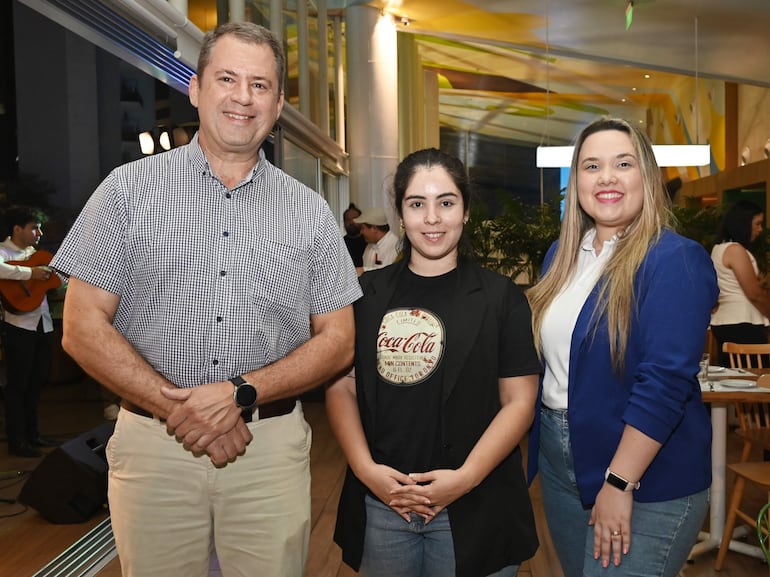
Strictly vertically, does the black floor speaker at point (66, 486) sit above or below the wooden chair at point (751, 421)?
below

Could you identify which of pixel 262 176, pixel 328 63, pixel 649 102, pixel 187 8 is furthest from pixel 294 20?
pixel 649 102

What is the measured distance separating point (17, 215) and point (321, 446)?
2.92 meters

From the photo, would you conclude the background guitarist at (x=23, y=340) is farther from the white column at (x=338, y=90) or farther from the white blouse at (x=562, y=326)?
the white column at (x=338, y=90)

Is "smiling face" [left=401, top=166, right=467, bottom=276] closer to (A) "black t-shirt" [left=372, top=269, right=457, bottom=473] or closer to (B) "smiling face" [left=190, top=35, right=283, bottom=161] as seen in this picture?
(A) "black t-shirt" [left=372, top=269, right=457, bottom=473]

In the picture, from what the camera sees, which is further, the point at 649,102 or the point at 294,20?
the point at 649,102

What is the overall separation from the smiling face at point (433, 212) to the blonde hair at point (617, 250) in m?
0.31

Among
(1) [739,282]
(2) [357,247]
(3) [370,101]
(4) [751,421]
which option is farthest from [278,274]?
(3) [370,101]

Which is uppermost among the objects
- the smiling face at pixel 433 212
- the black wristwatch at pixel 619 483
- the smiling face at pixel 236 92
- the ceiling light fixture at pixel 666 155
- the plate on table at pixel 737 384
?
the ceiling light fixture at pixel 666 155

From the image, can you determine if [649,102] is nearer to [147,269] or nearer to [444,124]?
[444,124]

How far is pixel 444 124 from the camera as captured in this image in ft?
60.2

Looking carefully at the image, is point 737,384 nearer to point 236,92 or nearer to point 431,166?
point 431,166

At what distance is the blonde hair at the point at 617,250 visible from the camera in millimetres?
1675

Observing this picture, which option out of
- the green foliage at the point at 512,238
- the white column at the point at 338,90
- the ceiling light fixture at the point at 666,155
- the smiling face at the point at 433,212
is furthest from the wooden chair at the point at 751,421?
the white column at the point at 338,90

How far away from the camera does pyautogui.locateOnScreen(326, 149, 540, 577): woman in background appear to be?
1725 millimetres
